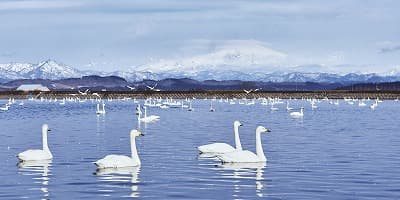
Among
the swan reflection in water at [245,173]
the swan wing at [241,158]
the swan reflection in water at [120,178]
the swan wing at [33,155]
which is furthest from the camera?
the swan wing at [33,155]

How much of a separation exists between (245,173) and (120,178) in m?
4.01

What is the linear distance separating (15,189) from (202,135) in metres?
24.3

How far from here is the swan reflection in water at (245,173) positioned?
76.6 ft

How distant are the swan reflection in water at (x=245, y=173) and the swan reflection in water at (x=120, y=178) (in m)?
2.71

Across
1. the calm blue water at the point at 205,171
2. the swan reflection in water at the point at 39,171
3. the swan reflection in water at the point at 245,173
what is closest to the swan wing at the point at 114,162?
the calm blue water at the point at 205,171

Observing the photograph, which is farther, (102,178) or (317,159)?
(317,159)

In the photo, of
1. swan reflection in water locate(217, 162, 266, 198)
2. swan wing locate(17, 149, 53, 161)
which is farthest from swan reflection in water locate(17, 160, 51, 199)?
swan reflection in water locate(217, 162, 266, 198)

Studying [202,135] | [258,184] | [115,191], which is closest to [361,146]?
[202,135]

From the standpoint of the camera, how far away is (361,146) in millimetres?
37719

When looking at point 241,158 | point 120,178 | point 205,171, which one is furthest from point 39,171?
point 241,158

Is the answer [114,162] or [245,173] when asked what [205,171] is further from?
[114,162]

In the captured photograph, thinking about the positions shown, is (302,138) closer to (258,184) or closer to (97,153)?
(97,153)

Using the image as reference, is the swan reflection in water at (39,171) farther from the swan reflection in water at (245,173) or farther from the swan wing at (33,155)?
the swan reflection in water at (245,173)

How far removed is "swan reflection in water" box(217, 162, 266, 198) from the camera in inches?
919
